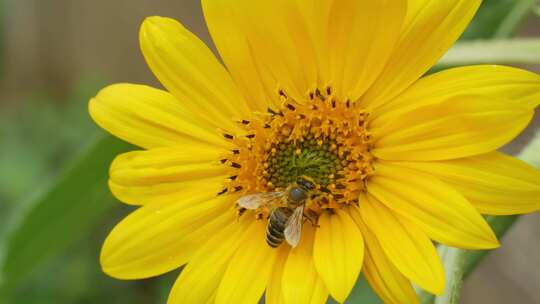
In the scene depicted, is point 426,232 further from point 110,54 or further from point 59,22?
point 59,22

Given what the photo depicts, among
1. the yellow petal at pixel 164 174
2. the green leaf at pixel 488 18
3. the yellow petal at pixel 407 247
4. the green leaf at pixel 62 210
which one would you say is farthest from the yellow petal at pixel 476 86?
the green leaf at pixel 62 210

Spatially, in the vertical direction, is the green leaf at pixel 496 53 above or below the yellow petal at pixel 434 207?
above

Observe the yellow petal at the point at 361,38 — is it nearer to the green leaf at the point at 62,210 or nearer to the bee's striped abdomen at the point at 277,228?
the bee's striped abdomen at the point at 277,228

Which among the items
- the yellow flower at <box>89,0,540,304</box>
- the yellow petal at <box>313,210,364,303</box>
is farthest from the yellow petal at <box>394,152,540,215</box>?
the yellow petal at <box>313,210,364,303</box>

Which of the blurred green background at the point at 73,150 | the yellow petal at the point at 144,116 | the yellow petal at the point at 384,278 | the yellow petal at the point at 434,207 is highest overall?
the yellow petal at the point at 144,116

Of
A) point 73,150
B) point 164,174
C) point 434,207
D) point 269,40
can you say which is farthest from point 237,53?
point 73,150

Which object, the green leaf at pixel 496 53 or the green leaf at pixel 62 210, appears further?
the green leaf at pixel 62 210
